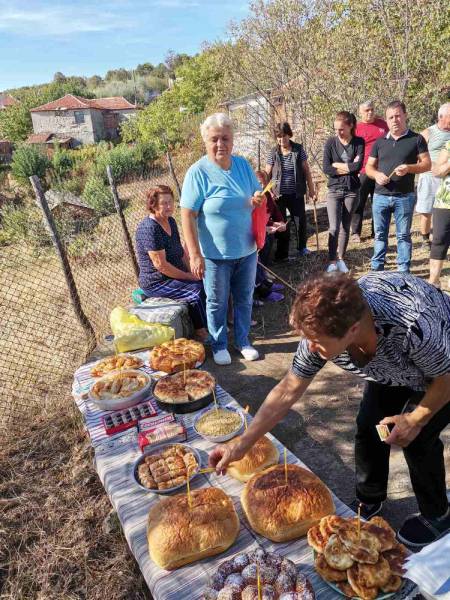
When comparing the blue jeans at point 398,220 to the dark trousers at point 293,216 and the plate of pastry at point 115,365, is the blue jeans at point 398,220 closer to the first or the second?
the dark trousers at point 293,216

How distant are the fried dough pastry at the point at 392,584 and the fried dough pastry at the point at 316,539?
22 centimetres

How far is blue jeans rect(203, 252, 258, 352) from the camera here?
348 centimetres

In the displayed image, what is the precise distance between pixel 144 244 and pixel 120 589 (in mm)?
2620

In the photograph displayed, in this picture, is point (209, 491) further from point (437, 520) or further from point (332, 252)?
point (332, 252)

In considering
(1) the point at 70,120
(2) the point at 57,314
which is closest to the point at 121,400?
(2) the point at 57,314

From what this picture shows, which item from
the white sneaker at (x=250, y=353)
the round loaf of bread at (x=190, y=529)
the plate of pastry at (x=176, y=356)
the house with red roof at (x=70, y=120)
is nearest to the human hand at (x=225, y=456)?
the round loaf of bread at (x=190, y=529)

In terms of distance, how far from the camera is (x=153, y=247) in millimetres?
3752

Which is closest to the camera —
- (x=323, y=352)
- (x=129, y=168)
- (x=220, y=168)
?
(x=323, y=352)

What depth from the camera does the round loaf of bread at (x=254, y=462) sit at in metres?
1.93

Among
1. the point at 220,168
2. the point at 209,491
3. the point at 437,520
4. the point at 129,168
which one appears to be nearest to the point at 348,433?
the point at 437,520

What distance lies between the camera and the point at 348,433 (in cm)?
293

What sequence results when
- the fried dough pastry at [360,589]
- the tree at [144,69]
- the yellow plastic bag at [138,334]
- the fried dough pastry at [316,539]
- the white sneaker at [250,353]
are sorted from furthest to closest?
the tree at [144,69] < the white sneaker at [250,353] < the yellow plastic bag at [138,334] < the fried dough pastry at [316,539] < the fried dough pastry at [360,589]

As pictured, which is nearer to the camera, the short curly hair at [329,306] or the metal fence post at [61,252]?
the short curly hair at [329,306]

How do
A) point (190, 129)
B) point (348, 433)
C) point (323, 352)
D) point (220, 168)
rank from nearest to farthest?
point (323, 352) < point (348, 433) < point (220, 168) < point (190, 129)
